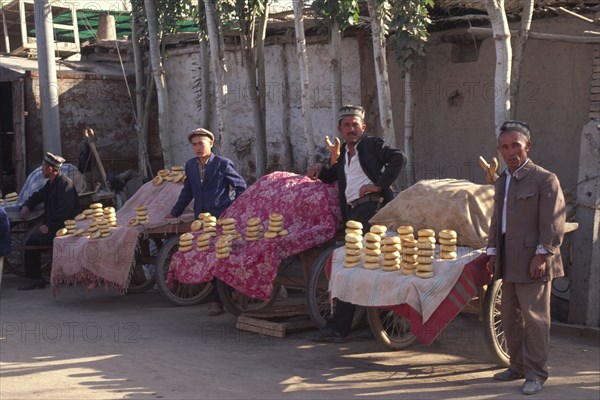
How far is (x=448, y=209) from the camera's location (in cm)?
678

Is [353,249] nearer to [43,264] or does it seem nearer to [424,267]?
[424,267]

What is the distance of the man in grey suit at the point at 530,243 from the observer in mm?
5801

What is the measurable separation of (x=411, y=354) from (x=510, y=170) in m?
1.90

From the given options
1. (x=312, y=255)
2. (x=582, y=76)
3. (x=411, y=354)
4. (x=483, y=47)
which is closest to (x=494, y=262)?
(x=411, y=354)

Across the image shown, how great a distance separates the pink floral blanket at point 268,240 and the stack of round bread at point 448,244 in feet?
5.66

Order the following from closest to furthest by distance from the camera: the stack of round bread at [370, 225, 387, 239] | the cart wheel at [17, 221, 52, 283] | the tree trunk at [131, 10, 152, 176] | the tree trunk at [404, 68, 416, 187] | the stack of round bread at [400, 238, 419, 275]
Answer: the stack of round bread at [400, 238, 419, 275]
the stack of round bread at [370, 225, 387, 239]
the cart wheel at [17, 221, 52, 283]
the tree trunk at [404, 68, 416, 187]
the tree trunk at [131, 10, 152, 176]

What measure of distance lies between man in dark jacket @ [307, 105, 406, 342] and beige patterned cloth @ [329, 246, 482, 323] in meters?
0.80

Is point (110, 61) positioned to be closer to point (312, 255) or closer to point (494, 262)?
point (312, 255)

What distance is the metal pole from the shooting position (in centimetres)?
1345

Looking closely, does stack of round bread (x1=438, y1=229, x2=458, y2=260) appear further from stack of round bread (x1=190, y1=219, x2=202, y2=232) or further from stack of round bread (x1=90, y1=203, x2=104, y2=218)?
stack of round bread (x1=90, y1=203, x2=104, y2=218)

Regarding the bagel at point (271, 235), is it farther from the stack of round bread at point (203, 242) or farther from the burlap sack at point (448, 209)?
the burlap sack at point (448, 209)

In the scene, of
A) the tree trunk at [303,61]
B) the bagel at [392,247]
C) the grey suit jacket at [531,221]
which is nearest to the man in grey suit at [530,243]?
the grey suit jacket at [531,221]

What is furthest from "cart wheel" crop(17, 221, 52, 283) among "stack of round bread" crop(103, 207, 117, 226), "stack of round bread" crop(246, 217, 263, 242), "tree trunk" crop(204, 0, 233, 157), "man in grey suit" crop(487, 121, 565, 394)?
"man in grey suit" crop(487, 121, 565, 394)

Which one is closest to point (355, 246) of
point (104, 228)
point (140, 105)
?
point (104, 228)
